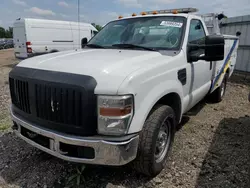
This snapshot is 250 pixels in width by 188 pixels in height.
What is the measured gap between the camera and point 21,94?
95.0 inches

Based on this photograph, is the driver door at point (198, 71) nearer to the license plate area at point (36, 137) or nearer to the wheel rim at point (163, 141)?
the wheel rim at point (163, 141)

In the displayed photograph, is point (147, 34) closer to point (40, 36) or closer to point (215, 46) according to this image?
point (215, 46)

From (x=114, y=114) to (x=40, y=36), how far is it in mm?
11011

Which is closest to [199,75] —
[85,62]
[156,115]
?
[156,115]

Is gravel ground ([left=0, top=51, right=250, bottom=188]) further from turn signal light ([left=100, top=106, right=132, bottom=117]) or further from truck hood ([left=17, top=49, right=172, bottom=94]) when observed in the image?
truck hood ([left=17, top=49, right=172, bottom=94])

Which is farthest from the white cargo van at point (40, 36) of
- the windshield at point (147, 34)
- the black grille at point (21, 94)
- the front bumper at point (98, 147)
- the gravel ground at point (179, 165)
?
the front bumper at point (98, 147)

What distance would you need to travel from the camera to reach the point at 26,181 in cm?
255

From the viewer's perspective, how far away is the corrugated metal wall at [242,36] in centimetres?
842

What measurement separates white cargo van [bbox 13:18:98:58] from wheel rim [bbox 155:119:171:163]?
10.4 metres

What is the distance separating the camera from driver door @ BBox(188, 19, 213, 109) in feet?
10.8

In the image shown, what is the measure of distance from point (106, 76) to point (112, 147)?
64 centimetres

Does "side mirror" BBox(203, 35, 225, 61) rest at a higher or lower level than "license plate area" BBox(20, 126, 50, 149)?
higher

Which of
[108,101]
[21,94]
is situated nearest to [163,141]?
[108,101]

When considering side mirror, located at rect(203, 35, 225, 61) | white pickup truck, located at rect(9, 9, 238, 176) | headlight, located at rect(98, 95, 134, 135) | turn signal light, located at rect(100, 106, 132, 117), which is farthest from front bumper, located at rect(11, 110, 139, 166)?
side mirror, located at rect(203, 35, 225, 61)
